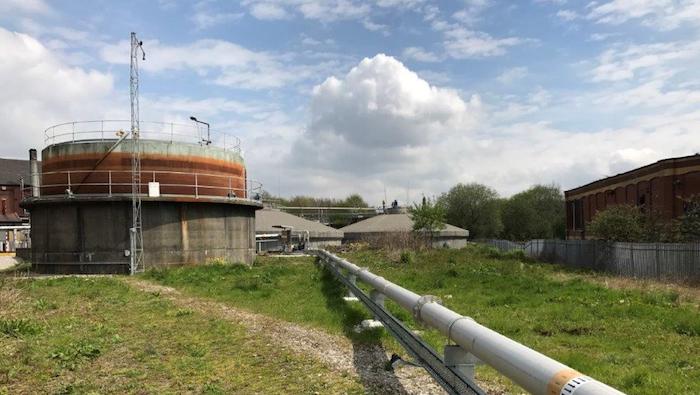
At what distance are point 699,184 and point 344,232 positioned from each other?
36413mm

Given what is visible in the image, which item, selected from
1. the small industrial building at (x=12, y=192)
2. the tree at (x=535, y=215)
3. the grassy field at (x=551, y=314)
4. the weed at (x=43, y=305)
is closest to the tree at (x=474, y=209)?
the tree at (x=535, y=215)

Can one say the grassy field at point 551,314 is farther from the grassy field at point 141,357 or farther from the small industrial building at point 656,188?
the small industrial building at point 656,188

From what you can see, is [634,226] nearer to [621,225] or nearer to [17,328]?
[621,225]

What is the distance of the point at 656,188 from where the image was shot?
38.5 m

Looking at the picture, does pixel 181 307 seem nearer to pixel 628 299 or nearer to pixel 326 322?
pixel 326 322

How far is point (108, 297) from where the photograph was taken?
15.9 metres

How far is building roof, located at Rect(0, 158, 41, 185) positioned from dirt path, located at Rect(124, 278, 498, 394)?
72159 mm

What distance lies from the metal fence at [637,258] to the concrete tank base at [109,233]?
20109 millimetres

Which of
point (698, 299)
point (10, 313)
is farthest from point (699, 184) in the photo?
point (10, 313)

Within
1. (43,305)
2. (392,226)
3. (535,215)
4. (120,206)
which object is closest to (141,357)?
(43,305)

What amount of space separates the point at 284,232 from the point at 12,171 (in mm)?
46310

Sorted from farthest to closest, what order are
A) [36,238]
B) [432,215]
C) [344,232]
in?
[344,232] < [432,215] < [36,238]

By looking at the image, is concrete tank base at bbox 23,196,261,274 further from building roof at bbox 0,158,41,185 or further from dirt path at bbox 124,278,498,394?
building roof at bbox 0,158,41,185

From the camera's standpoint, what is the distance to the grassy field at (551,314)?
24.3 ft
